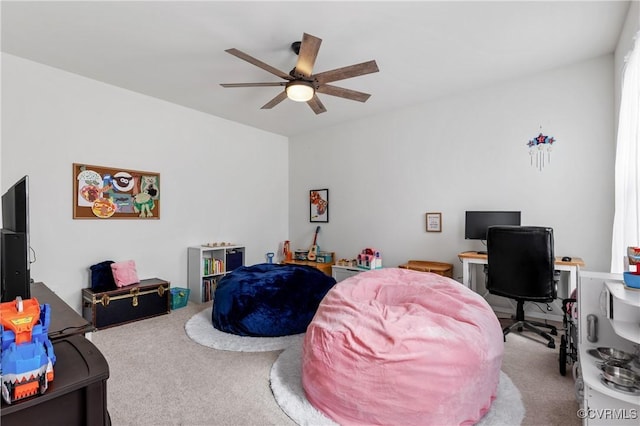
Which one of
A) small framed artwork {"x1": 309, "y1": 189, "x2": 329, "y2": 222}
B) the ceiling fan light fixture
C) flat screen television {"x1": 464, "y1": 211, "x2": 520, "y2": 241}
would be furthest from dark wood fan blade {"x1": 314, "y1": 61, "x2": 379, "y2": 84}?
small framed artwork {"x1": 309, "y1": 189, "x2": 329, "y2": 222}

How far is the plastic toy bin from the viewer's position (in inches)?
153

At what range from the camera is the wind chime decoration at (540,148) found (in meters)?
3.39

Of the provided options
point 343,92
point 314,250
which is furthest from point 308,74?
point 314,250

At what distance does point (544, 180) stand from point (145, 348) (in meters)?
4.26

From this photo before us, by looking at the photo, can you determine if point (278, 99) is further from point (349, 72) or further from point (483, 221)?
point (483, 221)

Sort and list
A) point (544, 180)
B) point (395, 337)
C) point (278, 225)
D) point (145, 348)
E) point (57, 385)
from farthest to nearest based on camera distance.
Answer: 1. point (278, 225)
2. point (544, 180)
3. point (145, 348)
4. point (395, 337)
5. point (57, 385)

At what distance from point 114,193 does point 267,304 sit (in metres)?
2.25

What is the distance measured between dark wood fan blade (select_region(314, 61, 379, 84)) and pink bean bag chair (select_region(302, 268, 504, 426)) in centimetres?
170

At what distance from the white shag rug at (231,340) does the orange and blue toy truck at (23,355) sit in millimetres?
1888

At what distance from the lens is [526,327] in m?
3.01

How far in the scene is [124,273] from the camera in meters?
3.50

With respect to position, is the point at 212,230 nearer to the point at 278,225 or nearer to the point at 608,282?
the point at 278,225

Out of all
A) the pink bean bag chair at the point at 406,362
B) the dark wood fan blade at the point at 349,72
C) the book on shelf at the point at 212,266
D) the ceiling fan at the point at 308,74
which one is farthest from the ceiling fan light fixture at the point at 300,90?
the book on shelf at the point at 212,266

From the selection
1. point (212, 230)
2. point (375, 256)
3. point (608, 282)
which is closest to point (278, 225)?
point (212, 230)
